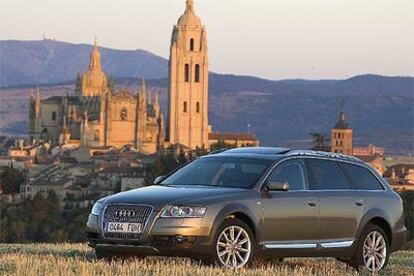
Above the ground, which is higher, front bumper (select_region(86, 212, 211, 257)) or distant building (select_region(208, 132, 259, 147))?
front bumper (select_region(86, 212, 211, 257))

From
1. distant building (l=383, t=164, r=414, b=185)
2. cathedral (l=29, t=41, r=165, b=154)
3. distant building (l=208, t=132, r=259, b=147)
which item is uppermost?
cathedral (l=29, t=41, r=165, b=154)

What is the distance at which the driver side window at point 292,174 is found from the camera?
1438 cm

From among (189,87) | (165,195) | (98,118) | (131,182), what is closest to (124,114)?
(98,118)

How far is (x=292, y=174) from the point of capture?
48.0 ft

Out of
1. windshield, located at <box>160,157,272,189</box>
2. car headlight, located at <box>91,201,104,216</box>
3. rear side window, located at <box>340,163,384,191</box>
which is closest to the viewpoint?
car headlight, located at <box>91,201,104,216</box>

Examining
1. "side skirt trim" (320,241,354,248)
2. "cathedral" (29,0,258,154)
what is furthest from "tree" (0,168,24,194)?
"side skirt trim" (320,241,354,248)

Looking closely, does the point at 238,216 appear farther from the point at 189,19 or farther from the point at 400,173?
the point at 189,19

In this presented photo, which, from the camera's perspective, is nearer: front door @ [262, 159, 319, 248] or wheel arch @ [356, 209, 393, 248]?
front door @ [262, 159, 319, 248]

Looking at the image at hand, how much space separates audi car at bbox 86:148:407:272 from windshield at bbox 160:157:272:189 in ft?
0.04

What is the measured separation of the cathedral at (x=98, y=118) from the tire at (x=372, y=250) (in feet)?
549

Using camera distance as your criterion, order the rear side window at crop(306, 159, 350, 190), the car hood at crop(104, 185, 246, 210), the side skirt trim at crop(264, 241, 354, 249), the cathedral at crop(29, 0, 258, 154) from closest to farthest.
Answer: the car hood at crop(104, 185, 246, 210), the side skirt trim at crop(264, 241, 354, 249), the rear side window at crop(306, 159, 350, 190), the cathedral at crop(29, 0, 258, 154)

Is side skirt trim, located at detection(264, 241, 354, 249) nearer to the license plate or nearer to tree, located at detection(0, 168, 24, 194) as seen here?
the license plate

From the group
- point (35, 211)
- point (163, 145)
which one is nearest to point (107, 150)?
point (163, 145)

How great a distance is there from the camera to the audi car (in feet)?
44.1
